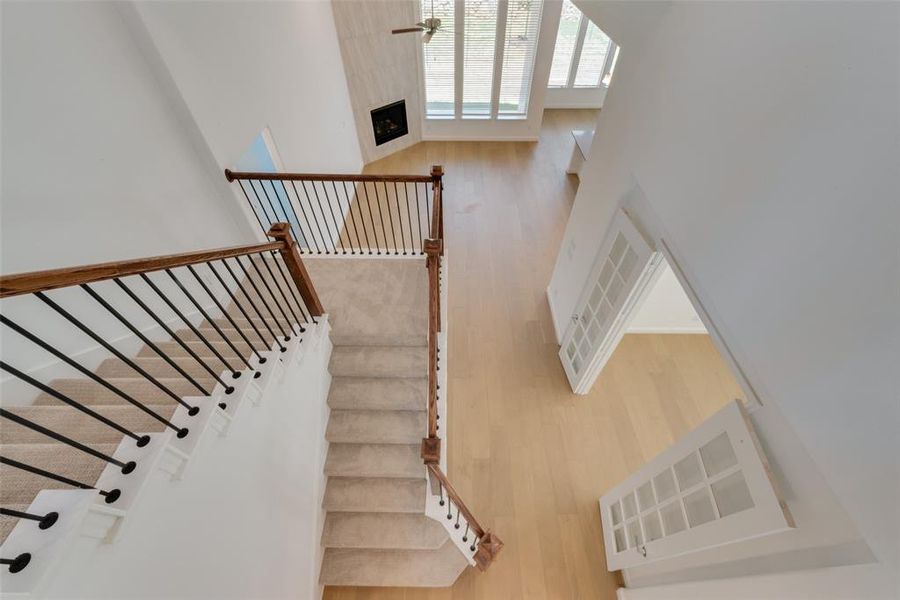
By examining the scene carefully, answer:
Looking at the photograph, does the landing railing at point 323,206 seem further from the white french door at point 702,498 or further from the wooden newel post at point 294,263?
the white french door at point 702,498

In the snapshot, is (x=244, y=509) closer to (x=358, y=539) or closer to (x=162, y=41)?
(x=358, y=539)

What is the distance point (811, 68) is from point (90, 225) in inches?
138

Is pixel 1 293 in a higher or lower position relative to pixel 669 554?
higher

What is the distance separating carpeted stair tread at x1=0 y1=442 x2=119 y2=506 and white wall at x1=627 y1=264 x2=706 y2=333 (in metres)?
4.38

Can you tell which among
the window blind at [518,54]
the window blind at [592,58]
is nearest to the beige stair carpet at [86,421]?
the window blind at [518,54]

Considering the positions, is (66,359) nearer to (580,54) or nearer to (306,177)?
(306,177)

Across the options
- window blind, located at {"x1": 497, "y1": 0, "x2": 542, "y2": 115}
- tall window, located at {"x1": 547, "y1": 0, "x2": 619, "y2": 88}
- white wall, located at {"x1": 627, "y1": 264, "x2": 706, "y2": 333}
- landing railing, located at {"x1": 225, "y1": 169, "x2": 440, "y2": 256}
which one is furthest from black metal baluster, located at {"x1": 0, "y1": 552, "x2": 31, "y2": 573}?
tall window, located at {"x1": 547, "y1": 0, "x2": 619, "y2": 88}

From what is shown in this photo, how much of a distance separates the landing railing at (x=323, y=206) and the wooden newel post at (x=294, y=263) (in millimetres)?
836

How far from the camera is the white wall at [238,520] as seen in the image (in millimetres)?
1260

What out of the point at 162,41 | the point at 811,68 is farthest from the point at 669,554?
the point at 162,41

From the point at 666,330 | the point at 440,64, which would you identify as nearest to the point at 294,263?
the point at 666,330

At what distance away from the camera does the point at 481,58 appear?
679cm

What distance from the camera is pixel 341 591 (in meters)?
3.07

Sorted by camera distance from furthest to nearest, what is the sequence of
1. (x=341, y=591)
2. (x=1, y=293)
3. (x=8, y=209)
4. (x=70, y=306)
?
(x=341, y=591) → (x=70, y=306) → (x=8, y=209) → (x=1, y=293)
